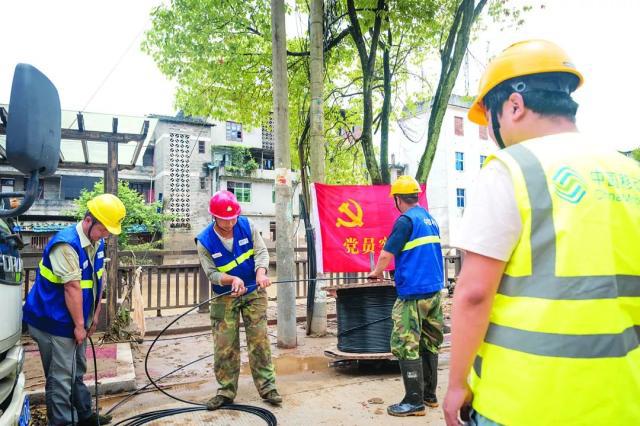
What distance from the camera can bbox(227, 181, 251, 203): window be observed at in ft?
111

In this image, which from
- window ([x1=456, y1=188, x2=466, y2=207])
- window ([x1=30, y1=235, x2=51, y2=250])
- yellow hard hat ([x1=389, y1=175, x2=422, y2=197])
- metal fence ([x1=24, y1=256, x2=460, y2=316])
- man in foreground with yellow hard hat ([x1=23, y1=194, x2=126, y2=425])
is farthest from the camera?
window ([x1=456, y1=188, x2=466, y2=207])

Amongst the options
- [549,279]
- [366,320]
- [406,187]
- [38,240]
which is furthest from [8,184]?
[549,279]

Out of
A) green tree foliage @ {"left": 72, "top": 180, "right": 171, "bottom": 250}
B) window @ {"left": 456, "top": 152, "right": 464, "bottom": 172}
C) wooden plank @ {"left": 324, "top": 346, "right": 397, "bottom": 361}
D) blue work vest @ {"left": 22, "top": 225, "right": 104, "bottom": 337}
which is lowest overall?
wooden plank @ {"left": 324, "top": 346, "right": 397, "bottom": 361}

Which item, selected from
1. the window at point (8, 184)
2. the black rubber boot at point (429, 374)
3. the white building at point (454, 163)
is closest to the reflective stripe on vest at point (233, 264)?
the black rubber boot at point (429, 374)

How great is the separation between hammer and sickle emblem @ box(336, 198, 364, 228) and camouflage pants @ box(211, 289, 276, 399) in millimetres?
2924

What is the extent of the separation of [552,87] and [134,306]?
23.9ft

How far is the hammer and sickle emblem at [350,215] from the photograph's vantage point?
7.25 m

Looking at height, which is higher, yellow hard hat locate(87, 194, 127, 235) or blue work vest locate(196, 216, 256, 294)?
yellow hard hat locate(87, 194, 127, 235)

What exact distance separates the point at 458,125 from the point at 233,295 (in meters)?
31.8

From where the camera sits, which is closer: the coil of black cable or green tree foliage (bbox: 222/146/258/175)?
the coil of black cable

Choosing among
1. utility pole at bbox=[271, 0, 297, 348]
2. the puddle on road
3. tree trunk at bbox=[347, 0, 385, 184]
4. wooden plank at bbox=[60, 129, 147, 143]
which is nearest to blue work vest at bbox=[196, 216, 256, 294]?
the puddle on road

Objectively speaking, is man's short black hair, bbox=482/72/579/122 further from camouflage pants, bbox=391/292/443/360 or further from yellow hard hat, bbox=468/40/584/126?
camouflage pants, bbox=391/292/443/360

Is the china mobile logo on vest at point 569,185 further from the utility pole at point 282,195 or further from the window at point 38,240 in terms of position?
the window at point 38,240

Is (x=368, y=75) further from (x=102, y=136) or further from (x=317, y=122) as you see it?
(x=102, y=136)
